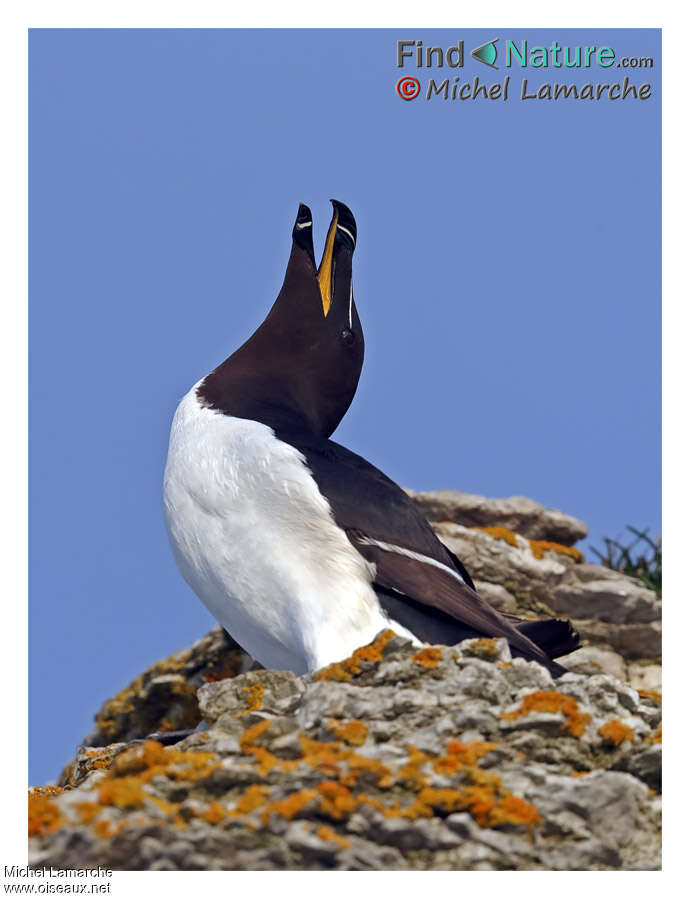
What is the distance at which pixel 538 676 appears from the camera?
7.96 meters

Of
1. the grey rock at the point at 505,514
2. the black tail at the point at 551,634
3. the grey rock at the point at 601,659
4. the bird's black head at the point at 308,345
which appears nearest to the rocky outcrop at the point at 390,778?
the black tail at the point at 551,634

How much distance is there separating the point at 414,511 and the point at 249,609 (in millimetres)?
1478

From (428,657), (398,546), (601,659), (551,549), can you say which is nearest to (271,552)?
(398,546)

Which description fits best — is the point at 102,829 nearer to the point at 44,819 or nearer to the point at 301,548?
the point at 44,819

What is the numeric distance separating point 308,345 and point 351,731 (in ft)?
14.5

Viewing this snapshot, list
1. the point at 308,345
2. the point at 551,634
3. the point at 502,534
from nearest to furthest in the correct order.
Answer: the point at 551,634 → the point at 308,345 → the point at 502,534

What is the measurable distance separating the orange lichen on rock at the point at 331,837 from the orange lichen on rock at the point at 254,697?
1.74 m

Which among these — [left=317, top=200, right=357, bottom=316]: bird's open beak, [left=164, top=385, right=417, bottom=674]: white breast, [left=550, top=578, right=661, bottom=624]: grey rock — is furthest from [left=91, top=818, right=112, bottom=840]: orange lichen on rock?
[left=550, top=578, right=661, bottom=624]: grey rock

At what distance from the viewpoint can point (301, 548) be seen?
9.24 metres

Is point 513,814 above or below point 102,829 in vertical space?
above

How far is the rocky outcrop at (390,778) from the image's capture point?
20.7 feet

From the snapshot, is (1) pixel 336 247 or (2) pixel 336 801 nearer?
(2) pixel 336 801

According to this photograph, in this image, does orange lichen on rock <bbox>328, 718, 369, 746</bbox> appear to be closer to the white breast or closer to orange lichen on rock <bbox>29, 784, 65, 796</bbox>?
the white breast

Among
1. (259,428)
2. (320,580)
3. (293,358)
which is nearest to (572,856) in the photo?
(320,580)
